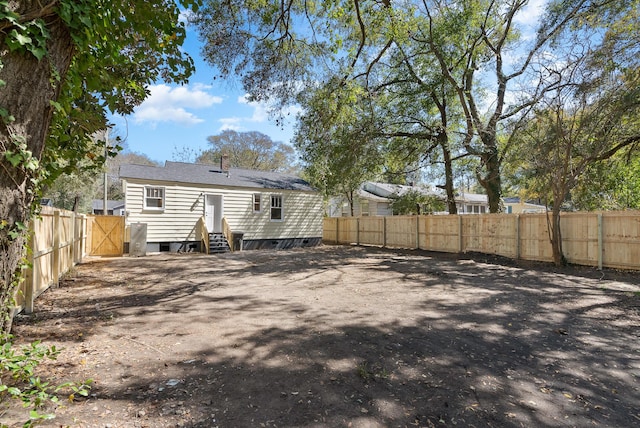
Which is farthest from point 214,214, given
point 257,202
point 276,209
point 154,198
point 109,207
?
point 109,207

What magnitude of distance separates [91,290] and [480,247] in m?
12.6

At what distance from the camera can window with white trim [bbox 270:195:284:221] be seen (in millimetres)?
17688

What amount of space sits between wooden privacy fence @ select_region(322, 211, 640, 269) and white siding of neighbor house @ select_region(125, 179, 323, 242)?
3487mm

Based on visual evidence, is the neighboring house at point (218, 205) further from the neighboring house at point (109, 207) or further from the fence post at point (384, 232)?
the neighboring house at point (109, 207)

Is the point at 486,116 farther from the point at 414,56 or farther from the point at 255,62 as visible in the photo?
the point at 255,62

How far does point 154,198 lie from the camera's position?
14.2 m

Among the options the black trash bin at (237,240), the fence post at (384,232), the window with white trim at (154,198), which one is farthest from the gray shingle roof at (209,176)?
the fence post at (384,232)

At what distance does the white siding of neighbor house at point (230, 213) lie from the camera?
45.9 ft

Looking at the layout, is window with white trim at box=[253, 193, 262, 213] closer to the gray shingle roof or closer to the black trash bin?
the gray shingle roof

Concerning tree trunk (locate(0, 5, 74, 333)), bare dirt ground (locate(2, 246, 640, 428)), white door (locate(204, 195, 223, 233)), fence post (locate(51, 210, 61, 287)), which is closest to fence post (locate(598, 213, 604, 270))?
bare dirt ground (locate(2, 246, 640, 428))

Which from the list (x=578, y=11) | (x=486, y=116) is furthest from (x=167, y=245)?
(x=578, y=11)

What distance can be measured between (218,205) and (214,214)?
1.54 feet

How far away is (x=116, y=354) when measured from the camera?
363 centimetres

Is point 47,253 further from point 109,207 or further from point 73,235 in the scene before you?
point 109,207
